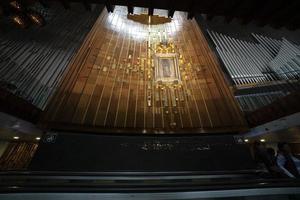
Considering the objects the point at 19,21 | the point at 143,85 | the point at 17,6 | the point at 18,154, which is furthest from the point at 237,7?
the point at 18,154

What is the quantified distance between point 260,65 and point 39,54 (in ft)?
23.4

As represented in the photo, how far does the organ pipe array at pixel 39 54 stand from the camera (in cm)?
410

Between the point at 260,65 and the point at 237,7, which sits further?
the point at 260,65

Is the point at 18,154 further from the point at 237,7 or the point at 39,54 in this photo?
the point at 237,7

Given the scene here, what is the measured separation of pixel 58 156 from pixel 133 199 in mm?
3014

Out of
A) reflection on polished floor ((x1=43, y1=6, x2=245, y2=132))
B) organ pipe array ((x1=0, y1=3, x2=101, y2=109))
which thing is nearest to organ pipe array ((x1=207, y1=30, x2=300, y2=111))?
reflection on polished floor ((x1=43, y1=6, x2=245, y2=132))

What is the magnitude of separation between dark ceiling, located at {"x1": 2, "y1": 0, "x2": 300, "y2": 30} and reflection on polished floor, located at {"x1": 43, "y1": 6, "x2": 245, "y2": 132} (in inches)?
118

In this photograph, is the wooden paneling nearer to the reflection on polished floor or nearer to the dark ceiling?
the reflection on polished floor

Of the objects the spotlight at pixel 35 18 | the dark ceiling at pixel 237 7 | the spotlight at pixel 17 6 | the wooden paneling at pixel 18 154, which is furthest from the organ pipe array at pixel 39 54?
the dark ceiling at pixel 237 7

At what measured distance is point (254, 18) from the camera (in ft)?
6.20

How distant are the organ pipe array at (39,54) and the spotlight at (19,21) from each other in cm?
28

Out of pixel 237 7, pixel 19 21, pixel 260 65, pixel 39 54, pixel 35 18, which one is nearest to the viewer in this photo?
pixel 237 7

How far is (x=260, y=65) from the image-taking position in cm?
682

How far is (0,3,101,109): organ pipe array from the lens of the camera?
4.10m
